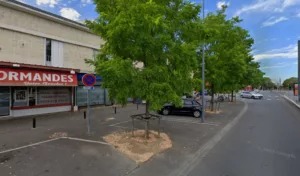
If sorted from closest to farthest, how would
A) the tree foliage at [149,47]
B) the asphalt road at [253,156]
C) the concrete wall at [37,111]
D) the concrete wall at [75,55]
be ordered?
1. the asphalt road at [253,156]
2. the tree foliage at [149,47]
3. the concrete wall at [37,111]
4. the concrete wall at [75,55]

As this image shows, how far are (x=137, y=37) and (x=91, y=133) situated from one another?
502 centimetres

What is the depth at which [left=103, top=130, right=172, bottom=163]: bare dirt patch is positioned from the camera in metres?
6.33

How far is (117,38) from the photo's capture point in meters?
6.82

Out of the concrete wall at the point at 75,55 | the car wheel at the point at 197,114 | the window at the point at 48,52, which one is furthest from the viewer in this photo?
the concrete wall at the point at 75,55

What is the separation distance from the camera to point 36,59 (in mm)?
14797

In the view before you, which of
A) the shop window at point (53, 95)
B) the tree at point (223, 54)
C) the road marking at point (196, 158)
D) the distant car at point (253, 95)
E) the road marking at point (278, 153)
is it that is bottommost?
the road marking at point (196, 158)

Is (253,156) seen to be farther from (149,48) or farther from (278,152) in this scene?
(149,48)

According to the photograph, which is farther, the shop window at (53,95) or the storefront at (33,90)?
the shop window at (53,95)

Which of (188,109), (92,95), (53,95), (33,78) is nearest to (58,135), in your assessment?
(33,78)

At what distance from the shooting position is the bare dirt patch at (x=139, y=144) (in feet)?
20.8

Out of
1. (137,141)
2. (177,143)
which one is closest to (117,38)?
(137,141)

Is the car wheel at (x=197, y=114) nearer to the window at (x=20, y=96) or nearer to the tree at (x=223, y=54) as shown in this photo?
the tree at (x=223, y=54)

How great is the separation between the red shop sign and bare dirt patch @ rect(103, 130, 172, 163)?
796 cm

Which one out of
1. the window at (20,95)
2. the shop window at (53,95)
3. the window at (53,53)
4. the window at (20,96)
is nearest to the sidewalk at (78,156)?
the window at (20,96)
